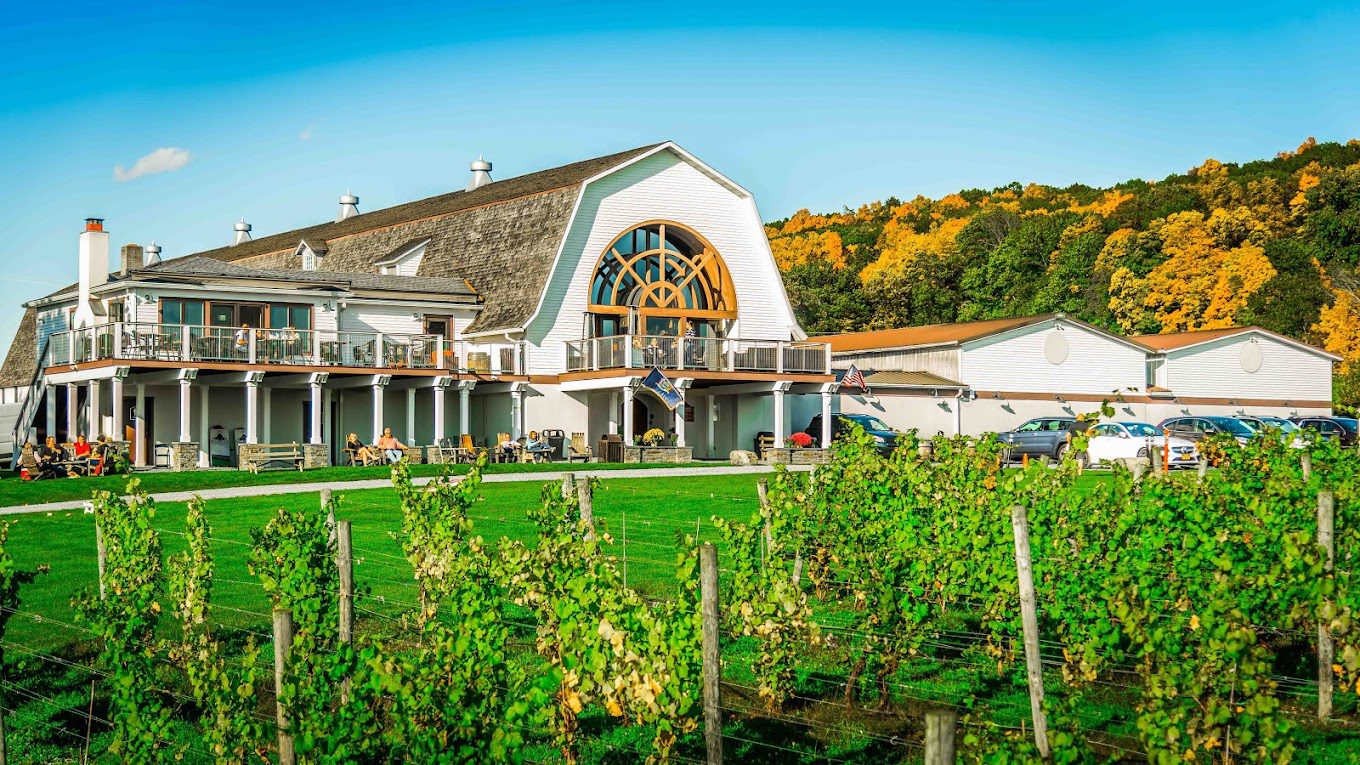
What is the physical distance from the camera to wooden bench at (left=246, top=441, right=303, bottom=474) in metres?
32.5

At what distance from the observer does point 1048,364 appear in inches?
1924

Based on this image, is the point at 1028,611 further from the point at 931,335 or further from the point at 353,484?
the point at 931,335

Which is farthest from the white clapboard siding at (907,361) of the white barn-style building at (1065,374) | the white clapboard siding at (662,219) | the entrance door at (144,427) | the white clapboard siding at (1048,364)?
the entrance door at (144,427)

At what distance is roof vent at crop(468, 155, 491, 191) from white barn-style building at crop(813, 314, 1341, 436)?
593 inches

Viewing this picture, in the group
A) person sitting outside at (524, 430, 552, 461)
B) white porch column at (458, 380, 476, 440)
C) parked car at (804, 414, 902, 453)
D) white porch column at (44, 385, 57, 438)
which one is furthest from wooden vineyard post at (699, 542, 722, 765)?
white porch column at (44, 385, 57, 438)

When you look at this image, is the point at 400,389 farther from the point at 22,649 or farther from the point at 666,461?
the point at 22,649

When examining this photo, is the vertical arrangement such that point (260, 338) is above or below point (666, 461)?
above

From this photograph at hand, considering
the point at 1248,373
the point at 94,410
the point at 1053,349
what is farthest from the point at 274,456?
the point at 1248,373

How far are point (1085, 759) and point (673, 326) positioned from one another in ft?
120

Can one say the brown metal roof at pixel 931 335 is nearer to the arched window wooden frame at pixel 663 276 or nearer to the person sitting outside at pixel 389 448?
the arched window wooden frame at pixel 663 276

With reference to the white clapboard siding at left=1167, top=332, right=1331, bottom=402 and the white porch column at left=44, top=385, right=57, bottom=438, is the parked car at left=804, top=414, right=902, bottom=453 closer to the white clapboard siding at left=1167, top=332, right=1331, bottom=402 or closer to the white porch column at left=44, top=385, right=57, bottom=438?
the white clapboard siding at left=1167, top=332, right=1331, bottom=402

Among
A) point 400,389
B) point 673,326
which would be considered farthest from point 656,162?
point 400,389

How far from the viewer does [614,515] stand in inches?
867

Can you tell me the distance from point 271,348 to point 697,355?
1189 centimetres
